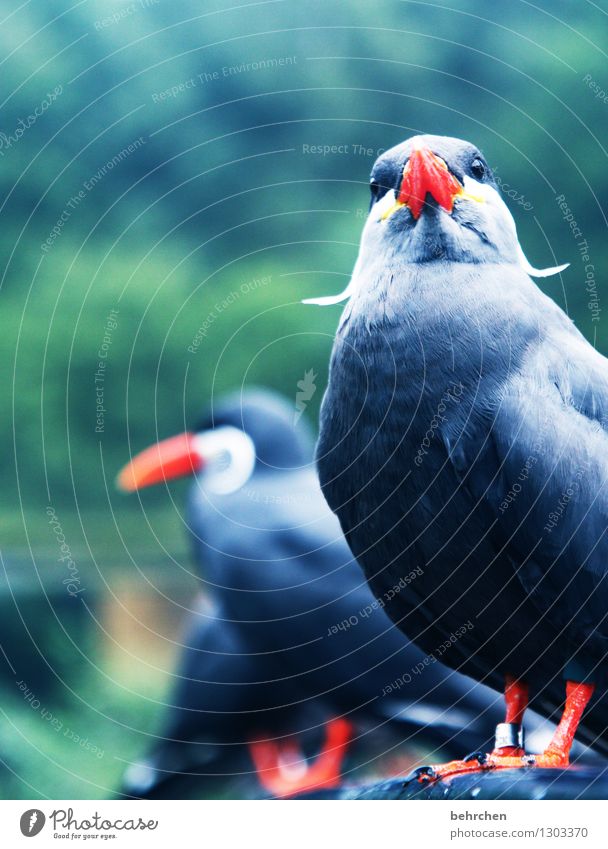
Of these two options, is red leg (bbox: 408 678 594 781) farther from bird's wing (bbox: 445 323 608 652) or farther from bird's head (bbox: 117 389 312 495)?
bird's head (bbox: 117 389 312 495)

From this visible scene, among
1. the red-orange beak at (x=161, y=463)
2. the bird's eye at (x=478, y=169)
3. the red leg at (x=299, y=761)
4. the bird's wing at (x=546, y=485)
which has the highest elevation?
the bird's eye at (x=478, y=169)

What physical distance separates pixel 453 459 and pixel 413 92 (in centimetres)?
79

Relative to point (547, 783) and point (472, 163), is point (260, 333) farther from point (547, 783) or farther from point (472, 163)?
point (547, 783)

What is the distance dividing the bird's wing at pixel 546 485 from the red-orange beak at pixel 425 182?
189 millimetres

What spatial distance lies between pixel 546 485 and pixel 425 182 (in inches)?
12.6

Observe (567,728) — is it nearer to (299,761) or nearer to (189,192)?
(299,761)

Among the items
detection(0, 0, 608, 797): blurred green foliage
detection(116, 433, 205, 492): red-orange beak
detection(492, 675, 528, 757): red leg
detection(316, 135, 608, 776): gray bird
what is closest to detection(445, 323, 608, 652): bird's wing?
detection(316, 135, 608, 776): gray bird

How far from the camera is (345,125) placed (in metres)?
1.50

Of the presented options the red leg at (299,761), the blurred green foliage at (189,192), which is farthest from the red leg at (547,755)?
the blurred green foliage at (189,192)

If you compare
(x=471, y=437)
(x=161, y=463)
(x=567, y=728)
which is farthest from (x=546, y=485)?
(x=161, y=463)

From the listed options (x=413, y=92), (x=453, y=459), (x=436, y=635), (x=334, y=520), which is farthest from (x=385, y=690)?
(x=413, y=92)

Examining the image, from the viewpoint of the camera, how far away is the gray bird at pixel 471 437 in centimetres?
93

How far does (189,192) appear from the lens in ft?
4.90

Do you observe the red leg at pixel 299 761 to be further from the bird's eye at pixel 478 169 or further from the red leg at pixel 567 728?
the bird's eye at pixel 478 169
